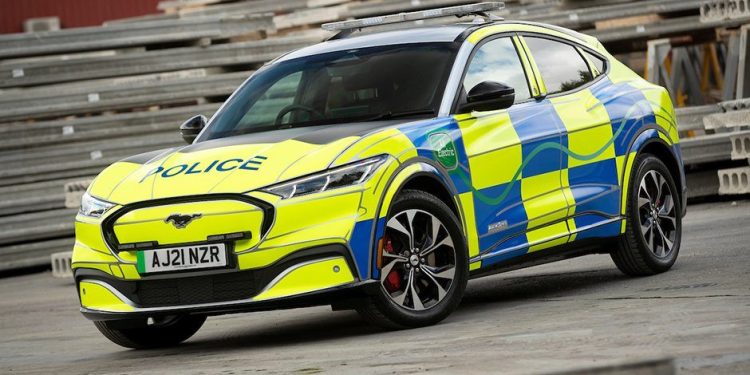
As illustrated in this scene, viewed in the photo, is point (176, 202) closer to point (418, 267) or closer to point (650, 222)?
point (418, 267)

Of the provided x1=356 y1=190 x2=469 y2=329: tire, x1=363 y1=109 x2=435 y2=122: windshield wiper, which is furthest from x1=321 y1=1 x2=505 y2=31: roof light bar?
x1=356 y1=190 x2=469 y2=329: tire

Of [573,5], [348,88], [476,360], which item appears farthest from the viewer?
[573,5]

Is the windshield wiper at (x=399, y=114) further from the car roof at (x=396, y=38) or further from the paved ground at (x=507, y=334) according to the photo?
the paved ground at (x=507, y=334)

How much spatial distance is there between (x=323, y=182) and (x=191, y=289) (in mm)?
815

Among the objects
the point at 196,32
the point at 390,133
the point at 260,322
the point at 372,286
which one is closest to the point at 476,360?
the point at 372,286

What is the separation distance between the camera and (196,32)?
56.9ft

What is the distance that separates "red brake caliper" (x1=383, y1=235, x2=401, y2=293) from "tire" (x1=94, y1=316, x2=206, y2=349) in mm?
1170

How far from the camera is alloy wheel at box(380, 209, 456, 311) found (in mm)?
7648

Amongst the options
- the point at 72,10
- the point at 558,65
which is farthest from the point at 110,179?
the point at 72,10

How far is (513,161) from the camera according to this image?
840 centimetres

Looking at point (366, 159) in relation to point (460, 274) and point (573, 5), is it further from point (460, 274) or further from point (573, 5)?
point (573, 5)

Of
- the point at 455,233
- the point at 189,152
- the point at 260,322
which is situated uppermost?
the point at 189,152

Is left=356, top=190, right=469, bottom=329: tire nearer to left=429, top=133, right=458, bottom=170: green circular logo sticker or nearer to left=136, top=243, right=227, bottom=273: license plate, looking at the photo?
left=429, top=133, right=458, bottom=170: green circular logo sticker

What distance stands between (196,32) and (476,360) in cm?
1138
